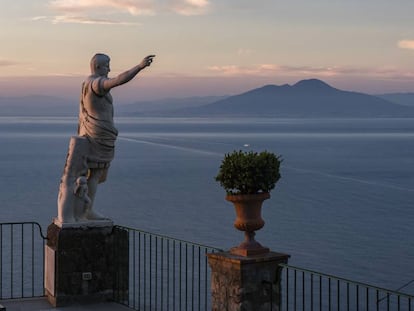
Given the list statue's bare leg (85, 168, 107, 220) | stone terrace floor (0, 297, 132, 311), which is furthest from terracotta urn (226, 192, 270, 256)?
statue's bare leg (85, 168, 107, 220)

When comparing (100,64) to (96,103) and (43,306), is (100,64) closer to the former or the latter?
(96,103)

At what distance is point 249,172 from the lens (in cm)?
773

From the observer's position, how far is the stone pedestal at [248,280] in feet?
25.2

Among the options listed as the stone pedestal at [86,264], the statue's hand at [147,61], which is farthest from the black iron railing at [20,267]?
the statue's hand at [147,61]

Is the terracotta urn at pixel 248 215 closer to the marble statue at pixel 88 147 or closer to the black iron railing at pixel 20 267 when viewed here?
the marble statue at pixel 88 147

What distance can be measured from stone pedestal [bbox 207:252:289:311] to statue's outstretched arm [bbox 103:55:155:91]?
2.45 metres

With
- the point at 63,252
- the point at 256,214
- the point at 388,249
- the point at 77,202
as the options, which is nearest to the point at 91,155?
the point at 77,202

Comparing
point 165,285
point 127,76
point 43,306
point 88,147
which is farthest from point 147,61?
point 165,285

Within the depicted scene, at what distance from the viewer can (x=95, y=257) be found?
10.5m

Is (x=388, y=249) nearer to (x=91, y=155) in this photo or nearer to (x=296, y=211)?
(x=296, y=211)

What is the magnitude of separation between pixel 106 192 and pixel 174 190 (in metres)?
5.58

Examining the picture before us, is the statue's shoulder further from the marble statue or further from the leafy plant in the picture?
the leafy plant

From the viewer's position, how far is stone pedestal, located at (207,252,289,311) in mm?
7679

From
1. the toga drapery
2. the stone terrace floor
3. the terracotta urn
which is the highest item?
the toga drapery
